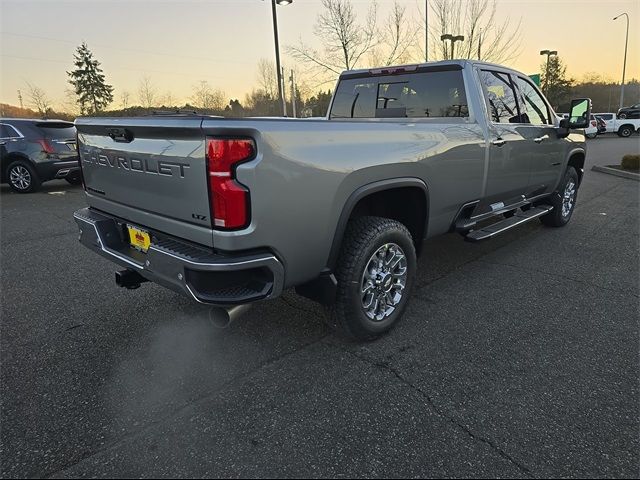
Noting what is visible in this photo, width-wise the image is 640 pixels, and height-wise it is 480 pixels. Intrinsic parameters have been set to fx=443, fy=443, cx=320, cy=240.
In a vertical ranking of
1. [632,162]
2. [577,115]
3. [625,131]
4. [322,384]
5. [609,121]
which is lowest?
[322,384]

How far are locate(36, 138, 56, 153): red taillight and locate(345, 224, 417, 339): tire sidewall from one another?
30.4ft

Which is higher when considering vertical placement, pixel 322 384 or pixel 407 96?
pixel 407 96

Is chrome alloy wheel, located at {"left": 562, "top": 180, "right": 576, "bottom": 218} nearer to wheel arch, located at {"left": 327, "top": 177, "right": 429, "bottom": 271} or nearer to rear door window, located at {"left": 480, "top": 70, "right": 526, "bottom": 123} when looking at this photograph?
rear door window, located at {"left": 480, "top": 70, "right": 526, "bottom": 123}

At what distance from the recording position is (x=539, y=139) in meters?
4.91

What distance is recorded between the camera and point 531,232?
6047 millimetres

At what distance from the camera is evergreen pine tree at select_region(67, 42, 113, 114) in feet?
171

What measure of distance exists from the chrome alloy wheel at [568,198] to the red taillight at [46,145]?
990 centimetres

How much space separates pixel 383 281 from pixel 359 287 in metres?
0.32

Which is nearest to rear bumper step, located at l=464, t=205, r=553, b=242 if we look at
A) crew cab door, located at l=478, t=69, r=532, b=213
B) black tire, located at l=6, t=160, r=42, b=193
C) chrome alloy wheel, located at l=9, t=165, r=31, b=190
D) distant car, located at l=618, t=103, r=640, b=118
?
crew cab door, located at l=478, t=69, r=532, b=213

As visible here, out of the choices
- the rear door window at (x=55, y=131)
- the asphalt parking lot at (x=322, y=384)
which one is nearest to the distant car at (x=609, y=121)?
the asphalt parking lot at (x=322, y=384)

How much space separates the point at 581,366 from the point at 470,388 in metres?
0.80

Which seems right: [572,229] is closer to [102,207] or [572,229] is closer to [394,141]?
[394,141]

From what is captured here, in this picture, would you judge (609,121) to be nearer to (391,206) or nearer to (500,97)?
(500,97)

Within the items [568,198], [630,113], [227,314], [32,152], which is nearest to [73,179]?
[32,152]
